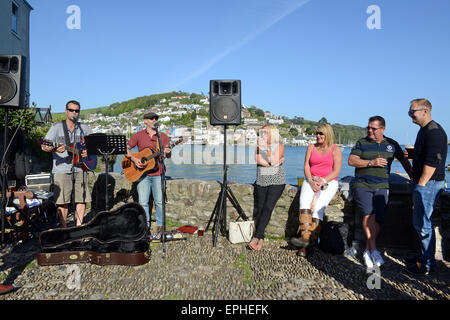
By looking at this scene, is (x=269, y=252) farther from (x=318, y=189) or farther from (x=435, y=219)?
(x=435, y=219)

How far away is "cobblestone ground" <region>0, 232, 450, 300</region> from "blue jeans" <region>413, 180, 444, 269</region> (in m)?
0.22

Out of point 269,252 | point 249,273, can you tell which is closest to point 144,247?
point 249,273

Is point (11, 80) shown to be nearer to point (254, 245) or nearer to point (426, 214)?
point (254, 245)

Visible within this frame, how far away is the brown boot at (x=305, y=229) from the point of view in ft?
12.3

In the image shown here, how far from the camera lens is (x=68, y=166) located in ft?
13.7

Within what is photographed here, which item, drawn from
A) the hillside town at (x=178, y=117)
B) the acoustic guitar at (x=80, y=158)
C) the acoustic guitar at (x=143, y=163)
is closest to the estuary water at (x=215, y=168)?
the hillside town at (x=178, y=117)

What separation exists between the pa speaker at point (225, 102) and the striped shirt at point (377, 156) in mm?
1687

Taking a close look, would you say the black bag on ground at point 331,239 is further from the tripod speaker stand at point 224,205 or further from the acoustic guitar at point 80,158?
the acoustic guitar at point 80,158

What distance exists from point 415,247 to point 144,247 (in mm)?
3389

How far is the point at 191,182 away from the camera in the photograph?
16.6 ft

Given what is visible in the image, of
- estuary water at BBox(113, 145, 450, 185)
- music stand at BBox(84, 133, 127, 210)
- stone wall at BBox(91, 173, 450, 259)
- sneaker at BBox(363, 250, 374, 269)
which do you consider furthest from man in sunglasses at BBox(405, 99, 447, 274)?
estuary water at BBox(113, 145, 450, 185)

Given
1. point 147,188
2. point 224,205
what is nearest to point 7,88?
point 147,188

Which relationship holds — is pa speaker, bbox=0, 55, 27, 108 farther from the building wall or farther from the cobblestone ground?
the building wall

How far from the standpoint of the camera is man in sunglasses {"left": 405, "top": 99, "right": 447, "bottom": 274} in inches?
120
